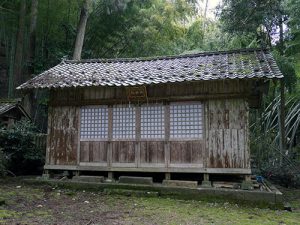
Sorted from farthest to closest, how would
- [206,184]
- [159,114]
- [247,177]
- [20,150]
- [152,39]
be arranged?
Result: [152,39] < [20,150] < [159,114] < [206,184] < [247,177]

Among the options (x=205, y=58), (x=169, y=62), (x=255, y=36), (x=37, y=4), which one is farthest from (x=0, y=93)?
(x=255, y=36)

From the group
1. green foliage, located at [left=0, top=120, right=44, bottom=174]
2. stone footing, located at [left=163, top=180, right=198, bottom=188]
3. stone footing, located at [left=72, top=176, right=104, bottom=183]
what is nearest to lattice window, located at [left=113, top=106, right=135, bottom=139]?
stone footing, located at [left=72, top=176, right=104, bottom=183]

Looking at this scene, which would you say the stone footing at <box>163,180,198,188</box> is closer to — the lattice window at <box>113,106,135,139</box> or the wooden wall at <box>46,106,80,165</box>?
the lattice window at <box>113,106,135,139</box>

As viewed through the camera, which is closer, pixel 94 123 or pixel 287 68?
pixel 94 123

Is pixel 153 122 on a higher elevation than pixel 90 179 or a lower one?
higher

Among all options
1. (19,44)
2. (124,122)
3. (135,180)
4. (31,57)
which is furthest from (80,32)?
(135,180)

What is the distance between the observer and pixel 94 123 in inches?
395

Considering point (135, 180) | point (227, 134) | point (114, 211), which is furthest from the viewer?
point (135, 180)

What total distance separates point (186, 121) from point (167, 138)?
0.75m

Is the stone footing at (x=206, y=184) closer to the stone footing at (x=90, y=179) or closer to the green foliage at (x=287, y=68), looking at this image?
the stone footing at (x=90, y=179)

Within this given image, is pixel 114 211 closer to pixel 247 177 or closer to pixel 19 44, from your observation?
pixel 247 177

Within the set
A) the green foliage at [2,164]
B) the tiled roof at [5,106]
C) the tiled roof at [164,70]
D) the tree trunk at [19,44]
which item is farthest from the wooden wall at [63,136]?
the tree trunk at [19,44]

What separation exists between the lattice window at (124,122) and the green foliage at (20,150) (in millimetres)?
3721

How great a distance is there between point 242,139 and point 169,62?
3.92 m
